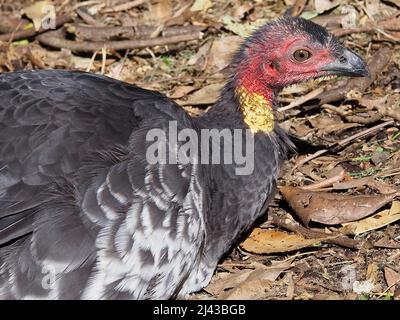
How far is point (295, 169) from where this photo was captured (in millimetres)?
6914

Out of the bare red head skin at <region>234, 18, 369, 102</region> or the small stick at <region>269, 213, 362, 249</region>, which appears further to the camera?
the bare red head skin at <region>234, 18, 369, 102</region>

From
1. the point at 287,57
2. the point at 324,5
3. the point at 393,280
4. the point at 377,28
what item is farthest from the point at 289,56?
the point at 324,5

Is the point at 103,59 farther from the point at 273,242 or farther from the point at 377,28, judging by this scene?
the point at 273,242

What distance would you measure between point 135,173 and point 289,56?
1533 millimetres

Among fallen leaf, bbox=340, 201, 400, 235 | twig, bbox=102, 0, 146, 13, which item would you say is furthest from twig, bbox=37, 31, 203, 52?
fallen leaf, bbox=340, 201, 400, 235

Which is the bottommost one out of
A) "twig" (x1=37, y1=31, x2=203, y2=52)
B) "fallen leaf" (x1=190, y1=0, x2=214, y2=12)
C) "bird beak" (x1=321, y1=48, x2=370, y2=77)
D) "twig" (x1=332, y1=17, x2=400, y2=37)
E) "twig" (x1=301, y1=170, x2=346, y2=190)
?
"twig" (x1=301, y1=170, x2=346, y2=190)

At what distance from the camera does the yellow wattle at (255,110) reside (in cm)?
606

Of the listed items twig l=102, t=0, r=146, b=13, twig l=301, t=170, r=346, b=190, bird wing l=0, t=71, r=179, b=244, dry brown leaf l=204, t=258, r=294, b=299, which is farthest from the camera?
twig l=102, t=0, r=146, b=13

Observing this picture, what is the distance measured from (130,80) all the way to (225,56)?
0.97 meters

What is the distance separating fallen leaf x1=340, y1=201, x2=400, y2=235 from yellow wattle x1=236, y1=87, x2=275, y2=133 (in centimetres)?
92

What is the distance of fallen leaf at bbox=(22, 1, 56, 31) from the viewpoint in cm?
867

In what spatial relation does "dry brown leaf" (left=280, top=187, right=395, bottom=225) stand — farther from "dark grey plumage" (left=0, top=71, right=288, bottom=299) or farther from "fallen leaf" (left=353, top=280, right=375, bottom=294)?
"fallen leaf" (left=353, top=280, right=375, bottom=294)

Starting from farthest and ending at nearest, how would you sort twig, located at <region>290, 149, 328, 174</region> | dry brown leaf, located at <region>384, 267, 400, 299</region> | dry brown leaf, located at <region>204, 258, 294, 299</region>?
twig, located at <region>290, 149, 328, 174</region> → dry brown leaf, located at <region>204, 258, 294, 299</region> → dry brown leaf, located at <region>384, 267, 400, 299</region>

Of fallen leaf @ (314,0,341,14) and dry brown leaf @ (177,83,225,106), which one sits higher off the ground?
fallen leaf @ (314,0,341,14)
